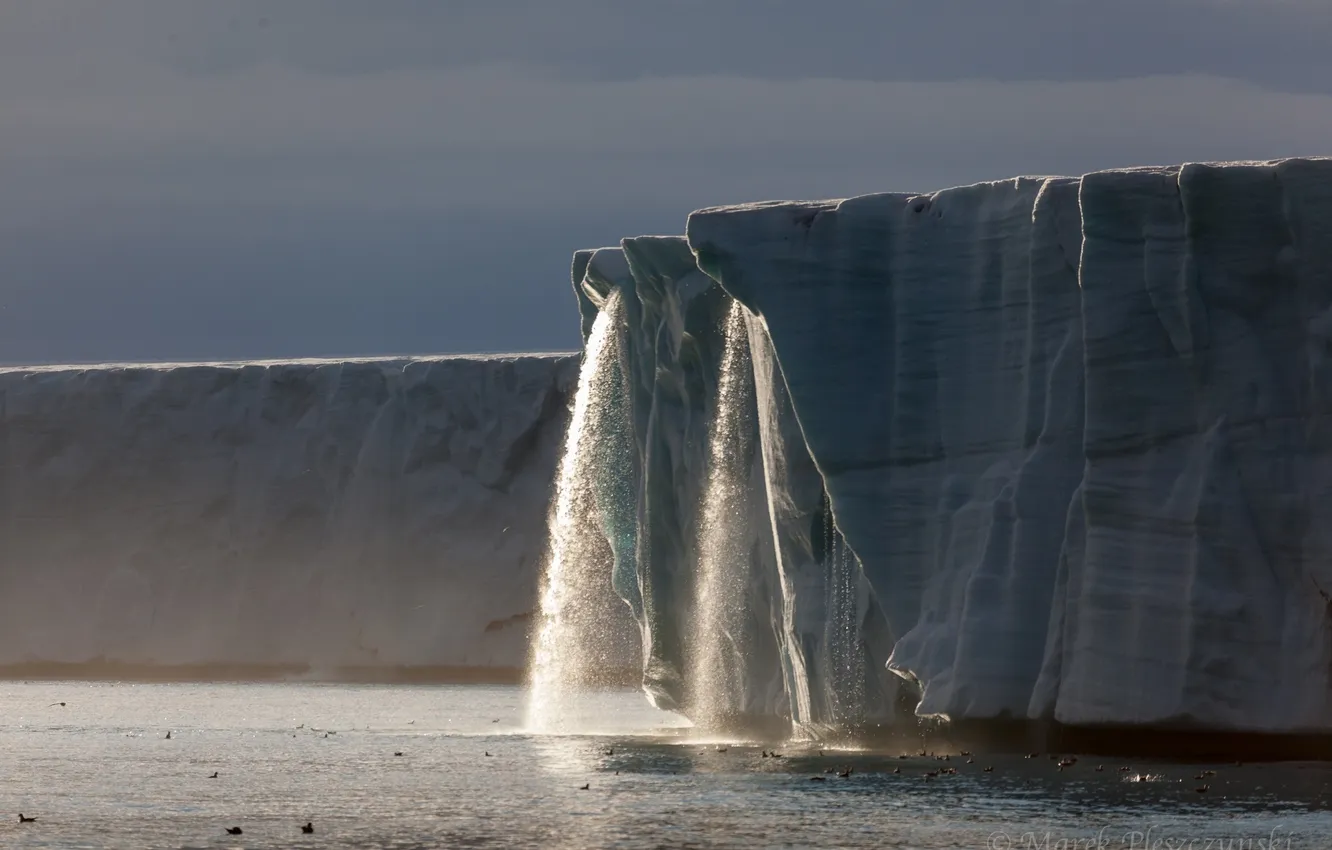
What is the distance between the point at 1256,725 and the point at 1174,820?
3.21 meters

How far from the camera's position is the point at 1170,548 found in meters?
17.4

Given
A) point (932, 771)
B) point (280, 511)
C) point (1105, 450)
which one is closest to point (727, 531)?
point (932, 771)

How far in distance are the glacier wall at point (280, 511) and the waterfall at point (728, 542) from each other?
1921 cm

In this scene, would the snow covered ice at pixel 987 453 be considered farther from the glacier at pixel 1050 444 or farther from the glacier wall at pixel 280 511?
the glacier wall at pixel 280 511

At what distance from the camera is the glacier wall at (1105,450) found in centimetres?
1714

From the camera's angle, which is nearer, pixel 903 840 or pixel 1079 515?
pixel 903 840

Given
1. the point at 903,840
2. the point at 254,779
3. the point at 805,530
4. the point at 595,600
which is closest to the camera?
the point at 903,840

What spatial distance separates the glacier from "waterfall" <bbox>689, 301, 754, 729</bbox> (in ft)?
3.76

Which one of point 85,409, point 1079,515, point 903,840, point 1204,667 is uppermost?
point 85,409

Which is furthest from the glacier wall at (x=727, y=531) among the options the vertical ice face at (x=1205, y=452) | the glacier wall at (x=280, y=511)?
the glacier wall at (x=280, y=511)

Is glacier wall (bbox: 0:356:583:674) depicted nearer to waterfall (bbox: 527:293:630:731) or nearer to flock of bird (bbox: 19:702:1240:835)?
waterfall (bbox: 527:293:630:731)

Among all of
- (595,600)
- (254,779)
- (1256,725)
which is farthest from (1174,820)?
(595,600)

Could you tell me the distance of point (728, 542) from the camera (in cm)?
2367

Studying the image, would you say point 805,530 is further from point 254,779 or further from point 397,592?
point 397,592
